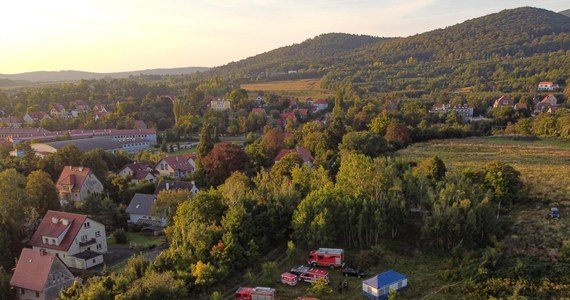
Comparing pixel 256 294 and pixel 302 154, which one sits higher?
pixel 302 154

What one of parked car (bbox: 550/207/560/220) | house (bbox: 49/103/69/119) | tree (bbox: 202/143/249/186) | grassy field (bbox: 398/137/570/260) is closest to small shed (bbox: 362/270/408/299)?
grassy field (bbox: 398/137/570/260)

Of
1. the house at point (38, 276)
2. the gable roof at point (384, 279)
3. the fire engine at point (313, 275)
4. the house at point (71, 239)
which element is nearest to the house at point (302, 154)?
the house at point (71, 239)

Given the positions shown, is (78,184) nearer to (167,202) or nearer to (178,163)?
(167,202)

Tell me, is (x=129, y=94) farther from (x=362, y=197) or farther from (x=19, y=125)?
(x=362, y=197)

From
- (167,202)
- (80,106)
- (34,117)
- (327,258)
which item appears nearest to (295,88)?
(80,106)

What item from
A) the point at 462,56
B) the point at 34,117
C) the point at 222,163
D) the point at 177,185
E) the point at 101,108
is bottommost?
the point at 177,185

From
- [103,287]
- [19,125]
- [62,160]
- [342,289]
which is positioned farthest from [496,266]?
[19,125]

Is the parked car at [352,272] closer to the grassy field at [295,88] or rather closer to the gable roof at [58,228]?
the gable roof at [58,228]
